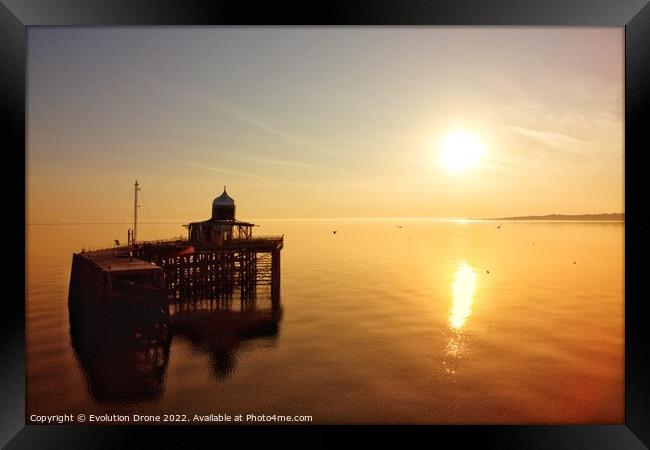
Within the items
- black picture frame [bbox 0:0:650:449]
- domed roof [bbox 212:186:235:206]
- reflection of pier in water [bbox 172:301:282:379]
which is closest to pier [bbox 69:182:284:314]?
domed roof [bbox 212:186:235:206]

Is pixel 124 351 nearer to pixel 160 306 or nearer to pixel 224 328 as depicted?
pixel 160 306

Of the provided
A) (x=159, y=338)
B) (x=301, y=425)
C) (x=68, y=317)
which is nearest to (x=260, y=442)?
(x=301, y=425)

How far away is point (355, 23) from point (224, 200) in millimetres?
27634

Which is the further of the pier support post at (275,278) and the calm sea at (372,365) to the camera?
the pier support post at (275,278)

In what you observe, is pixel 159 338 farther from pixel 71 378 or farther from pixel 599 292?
pixel 599 292

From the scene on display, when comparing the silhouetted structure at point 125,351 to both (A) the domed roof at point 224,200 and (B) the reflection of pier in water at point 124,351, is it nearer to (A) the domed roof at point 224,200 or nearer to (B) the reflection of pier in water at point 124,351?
(B) the reflection of pier in water at point 124,351

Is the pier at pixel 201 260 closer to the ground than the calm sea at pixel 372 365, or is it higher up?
higher up

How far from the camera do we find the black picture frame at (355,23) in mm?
9148

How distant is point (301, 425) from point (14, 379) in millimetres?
7638

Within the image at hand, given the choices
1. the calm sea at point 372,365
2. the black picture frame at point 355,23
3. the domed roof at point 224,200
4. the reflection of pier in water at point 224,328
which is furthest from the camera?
A: the domed roof at point 224,200

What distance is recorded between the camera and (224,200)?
34.8 meters

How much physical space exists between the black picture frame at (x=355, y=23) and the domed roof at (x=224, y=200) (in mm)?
24987

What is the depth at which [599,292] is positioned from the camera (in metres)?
42.0

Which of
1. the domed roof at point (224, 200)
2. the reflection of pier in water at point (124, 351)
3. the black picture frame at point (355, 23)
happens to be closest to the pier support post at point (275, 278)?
the domed roof at point (224, 200)
